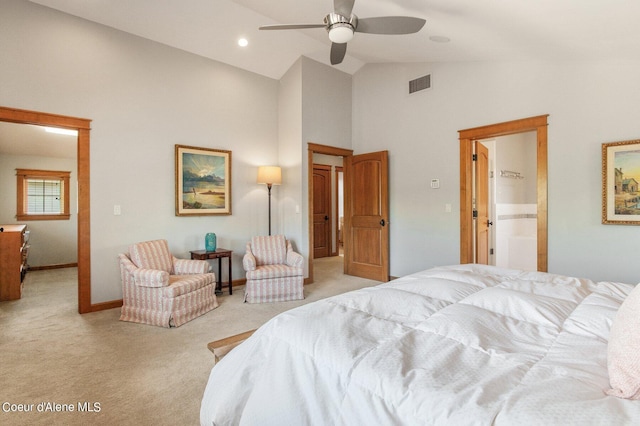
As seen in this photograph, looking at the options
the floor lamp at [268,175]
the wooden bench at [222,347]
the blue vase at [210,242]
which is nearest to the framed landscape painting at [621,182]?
the wooden bench at [222,347]

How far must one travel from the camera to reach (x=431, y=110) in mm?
4684

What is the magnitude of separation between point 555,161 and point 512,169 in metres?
2.24

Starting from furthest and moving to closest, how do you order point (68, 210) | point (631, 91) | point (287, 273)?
1. point (68, 210)
2. point (287, 273)
3. point (631, 91)

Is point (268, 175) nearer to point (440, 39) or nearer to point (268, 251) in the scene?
point (268, 251)

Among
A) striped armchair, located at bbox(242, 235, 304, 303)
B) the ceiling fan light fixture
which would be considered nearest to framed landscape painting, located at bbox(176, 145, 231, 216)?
striped armchair, located at bbox(242, 235, 304, 303)

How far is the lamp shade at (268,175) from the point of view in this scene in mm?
4922

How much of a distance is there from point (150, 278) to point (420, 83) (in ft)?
14.2

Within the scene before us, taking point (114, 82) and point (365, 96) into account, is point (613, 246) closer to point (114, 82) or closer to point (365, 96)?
point (365, 96)

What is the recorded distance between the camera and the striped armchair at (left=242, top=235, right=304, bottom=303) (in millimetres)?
4102

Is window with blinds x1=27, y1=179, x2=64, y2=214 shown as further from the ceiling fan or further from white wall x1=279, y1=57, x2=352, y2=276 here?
the ceiling fan

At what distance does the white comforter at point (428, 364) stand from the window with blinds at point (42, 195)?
7.00 meters

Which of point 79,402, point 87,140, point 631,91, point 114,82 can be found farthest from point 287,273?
point 631,91

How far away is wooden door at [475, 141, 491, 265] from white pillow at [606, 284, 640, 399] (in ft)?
11.9

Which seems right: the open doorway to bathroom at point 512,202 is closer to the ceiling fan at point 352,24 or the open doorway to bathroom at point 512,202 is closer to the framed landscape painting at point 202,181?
the ceiling fan at point 352,24
